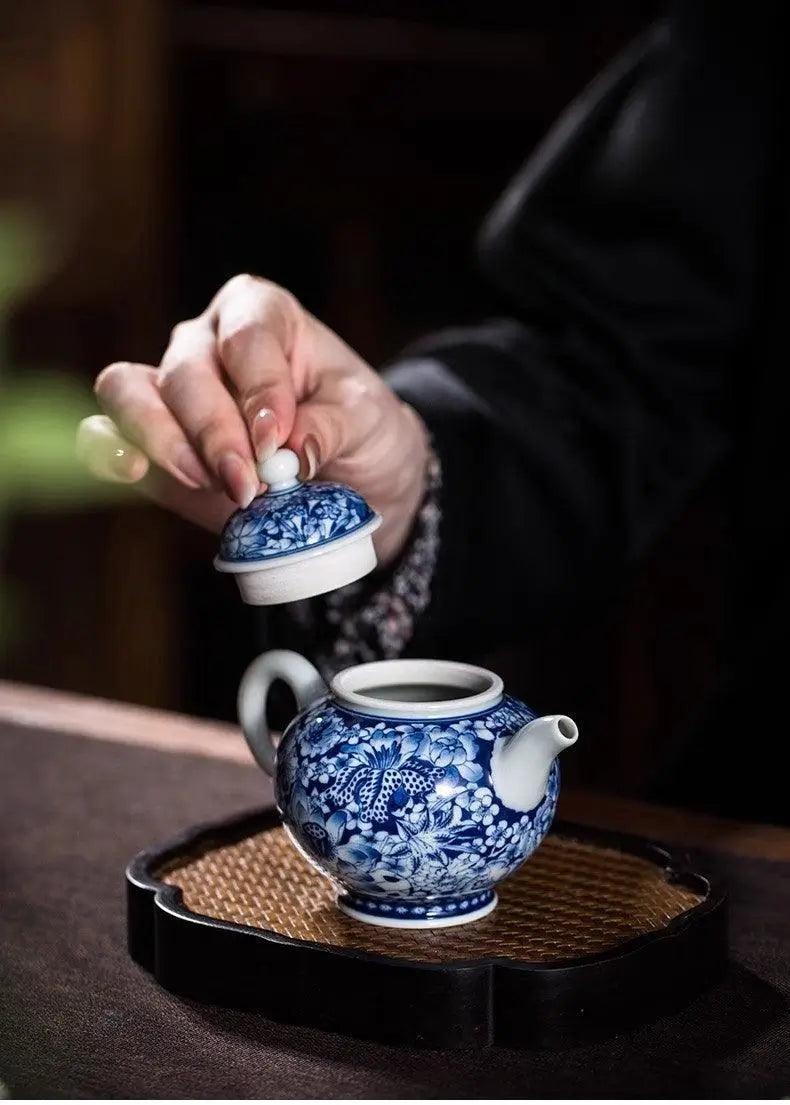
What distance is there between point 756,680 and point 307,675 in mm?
752

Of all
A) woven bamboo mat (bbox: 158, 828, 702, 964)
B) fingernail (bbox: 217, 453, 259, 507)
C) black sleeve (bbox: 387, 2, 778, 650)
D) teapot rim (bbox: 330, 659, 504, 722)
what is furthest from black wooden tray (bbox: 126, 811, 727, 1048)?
black sleeve (bbox: 387, 2, 778, 650)

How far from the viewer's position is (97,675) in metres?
3.02

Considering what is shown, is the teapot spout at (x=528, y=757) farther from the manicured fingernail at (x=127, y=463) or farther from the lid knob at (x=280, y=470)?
the manicured fingernail at (x=127, y=463)

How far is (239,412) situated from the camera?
3.32 feet

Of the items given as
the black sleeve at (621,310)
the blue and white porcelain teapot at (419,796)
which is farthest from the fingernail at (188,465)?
the black sleeve at (621,310)

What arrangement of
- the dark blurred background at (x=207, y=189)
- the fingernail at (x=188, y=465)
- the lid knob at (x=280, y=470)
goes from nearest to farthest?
the lid knob at (x=280, y=470), the fingernail at (x=188, y=465), the dark blurred background at (x=207, y=189)

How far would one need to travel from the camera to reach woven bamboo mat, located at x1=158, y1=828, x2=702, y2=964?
83cm

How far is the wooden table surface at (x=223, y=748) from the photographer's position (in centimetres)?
113

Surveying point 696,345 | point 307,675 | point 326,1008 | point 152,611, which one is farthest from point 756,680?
point 152,611

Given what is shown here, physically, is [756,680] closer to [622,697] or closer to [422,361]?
[422,361]

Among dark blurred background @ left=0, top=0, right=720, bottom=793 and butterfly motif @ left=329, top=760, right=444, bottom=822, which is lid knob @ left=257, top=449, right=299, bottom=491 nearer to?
butterfly motif @ left=329, top=760, right=444, bottom=822

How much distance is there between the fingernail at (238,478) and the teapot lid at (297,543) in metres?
0.05

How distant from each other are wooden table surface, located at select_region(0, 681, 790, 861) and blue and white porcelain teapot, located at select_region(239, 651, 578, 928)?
284mm

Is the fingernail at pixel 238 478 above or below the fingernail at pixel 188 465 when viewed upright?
above
